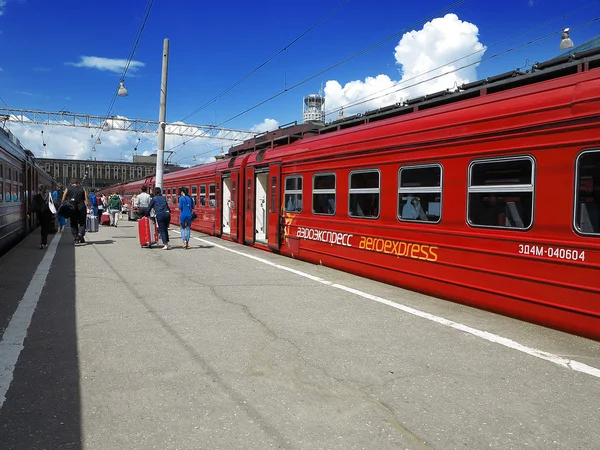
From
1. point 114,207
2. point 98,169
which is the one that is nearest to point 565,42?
point 114,207

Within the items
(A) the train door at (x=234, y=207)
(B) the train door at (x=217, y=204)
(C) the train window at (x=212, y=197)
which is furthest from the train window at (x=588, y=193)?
(C) the train window at (x=212, y=197)

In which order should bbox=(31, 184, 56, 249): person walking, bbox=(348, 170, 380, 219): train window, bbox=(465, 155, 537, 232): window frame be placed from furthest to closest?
1. bbox=(31, 184, 56, 249): person walking
2. bbox=(348, 170, 380, 219): train window
3. bbox=(465, 155, 537, 232): window frame

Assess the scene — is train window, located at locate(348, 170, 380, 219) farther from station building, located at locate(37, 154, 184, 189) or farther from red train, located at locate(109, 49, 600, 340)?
station building, located at locate(37, 154, 184, 189)

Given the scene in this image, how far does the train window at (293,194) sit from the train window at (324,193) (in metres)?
0.71

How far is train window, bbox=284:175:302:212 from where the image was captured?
34.5ft

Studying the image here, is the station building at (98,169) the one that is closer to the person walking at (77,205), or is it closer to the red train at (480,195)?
the person walking at (77,205)

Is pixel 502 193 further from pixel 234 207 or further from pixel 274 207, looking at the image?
pixel 234 207

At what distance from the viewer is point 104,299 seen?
6.57 metres

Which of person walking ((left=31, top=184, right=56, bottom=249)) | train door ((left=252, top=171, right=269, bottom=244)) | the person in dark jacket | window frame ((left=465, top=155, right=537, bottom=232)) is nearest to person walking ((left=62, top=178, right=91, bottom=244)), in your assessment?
person walking ((left=31, top=184, right=56, bottom=249))

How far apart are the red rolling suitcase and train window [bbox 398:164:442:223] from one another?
789 centimetres

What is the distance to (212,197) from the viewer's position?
56.3 ft

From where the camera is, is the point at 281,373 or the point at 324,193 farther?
the point at 324,193

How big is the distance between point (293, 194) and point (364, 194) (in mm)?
2820

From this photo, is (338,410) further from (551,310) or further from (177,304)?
(177,304)
